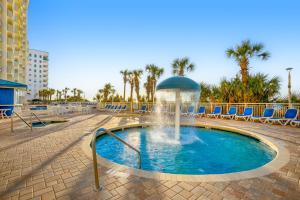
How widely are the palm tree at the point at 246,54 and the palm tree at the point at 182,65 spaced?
230 inches

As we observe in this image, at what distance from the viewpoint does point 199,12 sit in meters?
11.9

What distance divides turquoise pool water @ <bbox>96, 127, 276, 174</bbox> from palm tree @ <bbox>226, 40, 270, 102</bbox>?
9451mm

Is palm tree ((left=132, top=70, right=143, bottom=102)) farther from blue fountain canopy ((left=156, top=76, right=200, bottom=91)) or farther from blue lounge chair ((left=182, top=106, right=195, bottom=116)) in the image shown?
blue fountain canopy ((left=156, top=76, right=200, bottom=91))

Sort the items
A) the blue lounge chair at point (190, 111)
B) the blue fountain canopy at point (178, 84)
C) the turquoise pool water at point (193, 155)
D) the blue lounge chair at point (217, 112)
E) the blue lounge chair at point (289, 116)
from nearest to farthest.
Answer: the turquoise pool water at point (193, 155)
the blue fountain canopy at point (178, 84)
the blue lounge chair at point (289, 116)
the blue lounge chair at point (217, 112)
the blue lounge chair at point (190, 111)

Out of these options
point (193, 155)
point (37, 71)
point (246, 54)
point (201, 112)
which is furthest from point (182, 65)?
point (37, 71)

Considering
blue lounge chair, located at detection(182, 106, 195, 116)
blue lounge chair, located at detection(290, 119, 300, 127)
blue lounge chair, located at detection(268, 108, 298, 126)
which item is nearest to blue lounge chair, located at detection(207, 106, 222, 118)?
A: blue lounge chair, located at detection(182, 106, 195, 116)

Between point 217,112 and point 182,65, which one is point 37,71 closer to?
point 182,65

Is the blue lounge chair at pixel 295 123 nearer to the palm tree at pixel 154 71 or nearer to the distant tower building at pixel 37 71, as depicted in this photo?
the palm tree at pixel 154 71

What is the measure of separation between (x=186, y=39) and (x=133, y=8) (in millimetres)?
6032

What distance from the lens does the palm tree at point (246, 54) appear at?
13430 millimetres

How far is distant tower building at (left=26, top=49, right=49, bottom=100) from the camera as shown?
70438 millimetres

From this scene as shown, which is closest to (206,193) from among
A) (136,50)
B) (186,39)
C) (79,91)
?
(186,39)

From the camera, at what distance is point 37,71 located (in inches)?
2842

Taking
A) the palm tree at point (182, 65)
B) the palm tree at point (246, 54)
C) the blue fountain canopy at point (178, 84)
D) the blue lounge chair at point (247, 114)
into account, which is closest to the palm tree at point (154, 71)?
the palm tree at point (182, 65)
